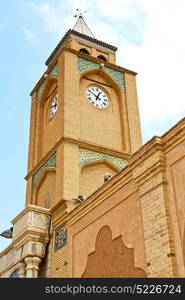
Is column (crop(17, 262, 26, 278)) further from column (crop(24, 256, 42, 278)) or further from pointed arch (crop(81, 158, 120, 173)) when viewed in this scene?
pointed arch (crop(81, 158, 120, 173))

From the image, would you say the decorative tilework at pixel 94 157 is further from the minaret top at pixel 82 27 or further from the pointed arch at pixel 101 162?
the minaret top at pixel 82 27

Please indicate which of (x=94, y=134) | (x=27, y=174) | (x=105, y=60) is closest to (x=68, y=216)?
(x=94, y=134)

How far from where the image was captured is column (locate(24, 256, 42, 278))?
398 inches

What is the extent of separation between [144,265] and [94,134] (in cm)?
620

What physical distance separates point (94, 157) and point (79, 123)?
109 cm

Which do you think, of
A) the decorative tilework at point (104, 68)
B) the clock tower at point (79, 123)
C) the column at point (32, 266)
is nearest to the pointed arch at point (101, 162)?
the clock tower at point (79, 123)

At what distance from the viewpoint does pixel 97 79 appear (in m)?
14.2

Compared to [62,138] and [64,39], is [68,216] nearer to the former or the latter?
[62,138]

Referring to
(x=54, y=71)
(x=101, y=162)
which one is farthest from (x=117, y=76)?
(x=101, y=162)

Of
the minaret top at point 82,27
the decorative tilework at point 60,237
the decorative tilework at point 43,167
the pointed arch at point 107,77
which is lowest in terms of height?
the decorative tilework at point 60,237

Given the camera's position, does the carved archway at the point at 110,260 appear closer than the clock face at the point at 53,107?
Yes

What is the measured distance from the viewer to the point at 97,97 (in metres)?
13.8

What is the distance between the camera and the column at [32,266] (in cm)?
1012

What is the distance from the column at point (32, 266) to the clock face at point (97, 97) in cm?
525
